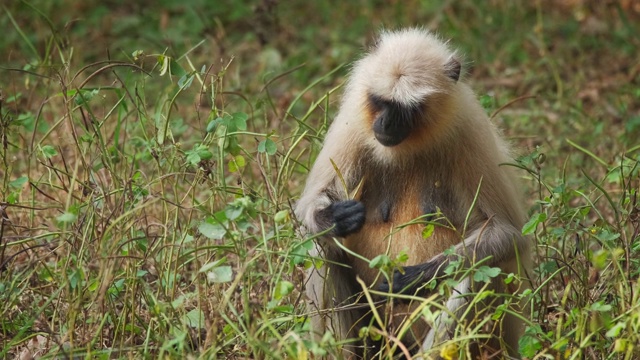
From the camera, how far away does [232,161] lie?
460cm

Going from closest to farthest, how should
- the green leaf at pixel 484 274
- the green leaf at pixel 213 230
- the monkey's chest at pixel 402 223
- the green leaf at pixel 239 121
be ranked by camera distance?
the green leaf at pixel 213 230, the green leaf at pixel 484 274, the green leaf at pixel 239 121, the monkey's chest at pixel 402 223

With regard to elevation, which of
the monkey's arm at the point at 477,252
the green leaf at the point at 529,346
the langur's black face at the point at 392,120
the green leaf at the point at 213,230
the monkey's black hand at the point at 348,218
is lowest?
the green leaf at the point at 529,346

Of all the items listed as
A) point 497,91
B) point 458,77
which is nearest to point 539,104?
point 497,91

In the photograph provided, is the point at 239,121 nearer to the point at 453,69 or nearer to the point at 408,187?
the point at 408,187

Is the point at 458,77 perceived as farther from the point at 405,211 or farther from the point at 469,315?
the point at 469,315

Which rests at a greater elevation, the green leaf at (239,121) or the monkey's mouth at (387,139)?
the green leaf at (239,121)

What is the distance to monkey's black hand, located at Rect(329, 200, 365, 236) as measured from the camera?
172 inches

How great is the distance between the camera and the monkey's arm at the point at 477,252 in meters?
4.28

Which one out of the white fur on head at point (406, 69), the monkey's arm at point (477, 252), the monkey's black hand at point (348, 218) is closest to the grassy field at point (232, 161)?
the monkey's arm at point (477, 252)

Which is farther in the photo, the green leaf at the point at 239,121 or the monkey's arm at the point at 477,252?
the green leaf at the point at 239,121

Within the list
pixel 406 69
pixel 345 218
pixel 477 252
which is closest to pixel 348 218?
pixel 345 218

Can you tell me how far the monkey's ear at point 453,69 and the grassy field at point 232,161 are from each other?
0.33 metres

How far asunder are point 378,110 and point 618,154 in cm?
265

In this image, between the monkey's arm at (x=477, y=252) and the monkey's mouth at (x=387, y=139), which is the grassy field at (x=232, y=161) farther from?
the monkey's mouth at (x=387, y=139)
